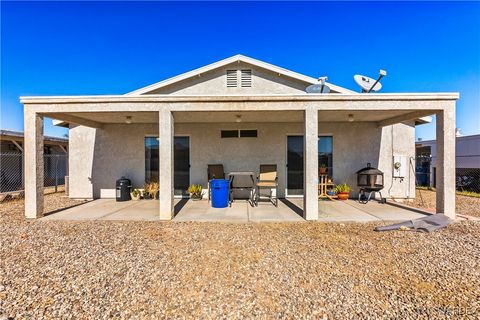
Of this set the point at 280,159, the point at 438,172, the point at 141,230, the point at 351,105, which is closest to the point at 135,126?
the point at 141,230

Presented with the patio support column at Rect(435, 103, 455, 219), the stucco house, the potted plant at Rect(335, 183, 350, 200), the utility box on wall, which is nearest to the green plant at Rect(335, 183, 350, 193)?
the potted plant at Rect(335, 183, 350, 200)

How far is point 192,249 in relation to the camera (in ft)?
12.2

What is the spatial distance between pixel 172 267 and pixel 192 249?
2.05ft

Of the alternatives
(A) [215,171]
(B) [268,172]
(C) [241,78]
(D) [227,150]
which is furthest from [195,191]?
(C) [241,78]

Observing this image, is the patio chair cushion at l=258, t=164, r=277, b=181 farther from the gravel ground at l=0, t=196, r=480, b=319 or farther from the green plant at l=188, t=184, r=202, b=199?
the gravel ground at l=0, t=196, r=480, b=319

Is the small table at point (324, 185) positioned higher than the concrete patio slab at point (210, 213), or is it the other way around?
the small table at point (324, 185)

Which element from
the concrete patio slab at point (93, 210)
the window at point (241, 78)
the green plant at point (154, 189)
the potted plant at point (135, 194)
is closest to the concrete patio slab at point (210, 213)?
the green plant at point (154, 189)

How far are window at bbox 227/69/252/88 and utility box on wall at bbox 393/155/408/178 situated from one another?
5824 millimetres

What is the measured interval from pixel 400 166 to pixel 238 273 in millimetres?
7585

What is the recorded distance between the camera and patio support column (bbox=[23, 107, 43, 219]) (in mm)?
5410

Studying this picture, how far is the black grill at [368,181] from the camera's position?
7164 mm

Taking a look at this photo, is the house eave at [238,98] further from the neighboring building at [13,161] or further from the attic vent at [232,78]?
the neighboring building at [13,161]

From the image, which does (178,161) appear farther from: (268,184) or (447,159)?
(447,159)

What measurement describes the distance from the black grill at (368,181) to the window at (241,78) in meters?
4.99
